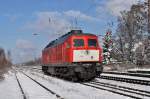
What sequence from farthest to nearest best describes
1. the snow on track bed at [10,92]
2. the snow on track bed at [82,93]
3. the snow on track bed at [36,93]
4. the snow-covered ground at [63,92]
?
the snow on track bed at [10,92] < the snow on track bed at [36,93] < the snow-covered ground at [63,92] < the snow on track bed at [82,93]

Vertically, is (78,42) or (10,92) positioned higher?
(78,42)

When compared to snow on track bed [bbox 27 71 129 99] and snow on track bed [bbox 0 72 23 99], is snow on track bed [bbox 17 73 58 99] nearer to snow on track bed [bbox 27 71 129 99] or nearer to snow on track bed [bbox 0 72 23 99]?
snow on track bed [bbox 0 72 23 99]

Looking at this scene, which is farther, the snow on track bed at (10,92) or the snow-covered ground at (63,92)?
the snow on track bed at (10,92)

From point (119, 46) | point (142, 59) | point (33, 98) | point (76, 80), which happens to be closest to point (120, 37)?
point (119, 46)

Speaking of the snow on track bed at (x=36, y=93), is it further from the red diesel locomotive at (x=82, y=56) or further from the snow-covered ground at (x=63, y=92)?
the red diesel locomotive at (x=82, y=56)

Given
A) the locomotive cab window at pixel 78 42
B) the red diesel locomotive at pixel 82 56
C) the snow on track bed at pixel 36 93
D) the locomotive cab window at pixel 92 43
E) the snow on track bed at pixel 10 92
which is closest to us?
the snow on track bed at pixel 36 93

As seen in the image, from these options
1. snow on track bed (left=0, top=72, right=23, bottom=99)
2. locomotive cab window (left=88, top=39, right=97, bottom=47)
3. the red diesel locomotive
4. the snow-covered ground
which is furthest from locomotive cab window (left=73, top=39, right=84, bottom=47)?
snow on track bed (left=0, top=72, right=23, bottom=99)

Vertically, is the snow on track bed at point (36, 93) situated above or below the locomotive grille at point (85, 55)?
below

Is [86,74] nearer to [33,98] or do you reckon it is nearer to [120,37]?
[33,98]

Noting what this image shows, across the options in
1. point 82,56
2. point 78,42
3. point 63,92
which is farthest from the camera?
point 78,42

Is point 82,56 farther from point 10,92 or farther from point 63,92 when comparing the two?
point 63,92

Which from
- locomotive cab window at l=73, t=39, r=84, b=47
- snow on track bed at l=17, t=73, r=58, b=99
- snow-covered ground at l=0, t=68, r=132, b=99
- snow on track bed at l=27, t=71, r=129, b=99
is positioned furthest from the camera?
locomotive cab window at l=73, t=39, r=84, b=47

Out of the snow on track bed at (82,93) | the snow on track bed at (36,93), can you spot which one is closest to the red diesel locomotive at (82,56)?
the snow on track bed at (82,93)

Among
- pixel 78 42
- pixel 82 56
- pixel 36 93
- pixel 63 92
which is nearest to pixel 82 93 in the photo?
pixel 63 92
